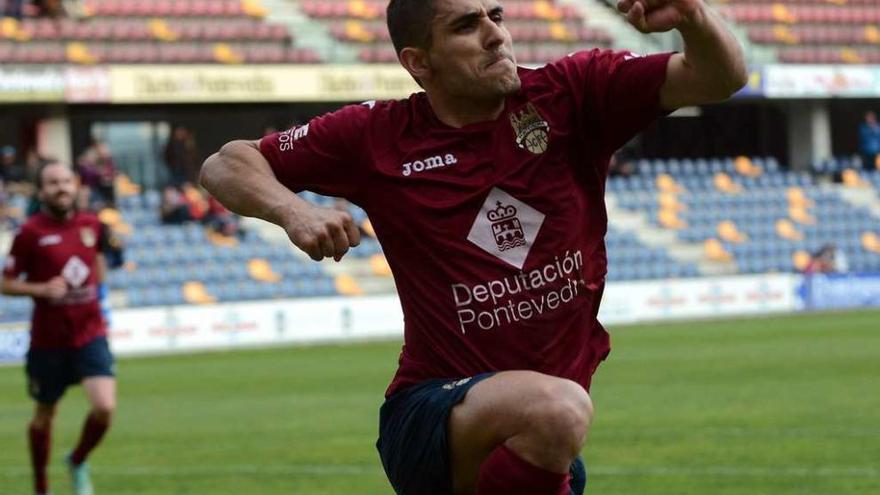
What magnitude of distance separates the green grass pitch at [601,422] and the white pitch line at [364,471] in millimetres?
16

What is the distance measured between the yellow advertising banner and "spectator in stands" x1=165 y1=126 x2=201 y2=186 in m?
0.67

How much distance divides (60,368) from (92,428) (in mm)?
645

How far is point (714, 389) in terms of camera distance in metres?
16.0

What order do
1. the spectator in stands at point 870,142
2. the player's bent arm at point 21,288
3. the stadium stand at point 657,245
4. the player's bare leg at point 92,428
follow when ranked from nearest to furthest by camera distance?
the player's bare leg at point 92,428, the player's bent arm at point 21,288, the stadium stand at point 657,245, the spectator in stands at point 870,142

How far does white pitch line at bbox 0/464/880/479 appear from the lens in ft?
31.7

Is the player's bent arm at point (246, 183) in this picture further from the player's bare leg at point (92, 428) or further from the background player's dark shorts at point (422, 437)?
the player's bare leg at point (92, 428)

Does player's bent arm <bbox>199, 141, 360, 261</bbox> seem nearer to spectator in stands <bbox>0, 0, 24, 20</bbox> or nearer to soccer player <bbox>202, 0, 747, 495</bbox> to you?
soccer player <bbox>202, 0, 747, 495</bbox>

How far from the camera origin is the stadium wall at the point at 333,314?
25938 millimetres

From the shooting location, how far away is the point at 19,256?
36.8 feet

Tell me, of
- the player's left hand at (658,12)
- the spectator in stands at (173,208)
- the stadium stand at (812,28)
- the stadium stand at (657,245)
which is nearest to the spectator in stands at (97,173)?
the stadium stand at (657,245)

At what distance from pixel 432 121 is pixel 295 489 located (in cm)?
525

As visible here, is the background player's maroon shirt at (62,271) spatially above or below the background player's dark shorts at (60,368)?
above

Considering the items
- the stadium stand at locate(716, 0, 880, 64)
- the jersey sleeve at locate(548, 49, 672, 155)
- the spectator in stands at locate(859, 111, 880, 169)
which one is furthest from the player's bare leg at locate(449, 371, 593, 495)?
the spectator in stands at locate(859, 111, 880, 169)

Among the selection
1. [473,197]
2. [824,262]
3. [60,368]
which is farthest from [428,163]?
[824,262]
